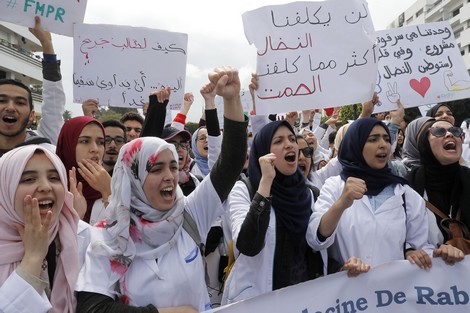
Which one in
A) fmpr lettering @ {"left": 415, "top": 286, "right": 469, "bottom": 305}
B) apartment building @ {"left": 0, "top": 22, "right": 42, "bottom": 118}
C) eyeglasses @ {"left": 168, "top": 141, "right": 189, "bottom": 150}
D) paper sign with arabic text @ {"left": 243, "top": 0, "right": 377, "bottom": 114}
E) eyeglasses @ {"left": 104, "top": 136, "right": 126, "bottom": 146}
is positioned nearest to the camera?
fmpr lettering @ {"left": 415, "top": 286, "right": 469, "bottom": 305}

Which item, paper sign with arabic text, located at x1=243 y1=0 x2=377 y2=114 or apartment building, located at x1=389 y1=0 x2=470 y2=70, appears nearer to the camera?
paper sign with arabic text, located at x1=243 y1=0 x2=377 y2=114

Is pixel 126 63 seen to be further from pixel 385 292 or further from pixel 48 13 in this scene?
pixel 385 292

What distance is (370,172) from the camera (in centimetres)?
265

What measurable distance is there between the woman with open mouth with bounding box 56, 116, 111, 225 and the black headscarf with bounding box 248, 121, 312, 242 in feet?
3.16

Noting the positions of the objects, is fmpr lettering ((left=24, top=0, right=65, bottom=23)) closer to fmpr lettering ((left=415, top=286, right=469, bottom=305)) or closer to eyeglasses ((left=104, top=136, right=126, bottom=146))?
eyeglasses ((left=104, top=136, right=126, bottom=146))

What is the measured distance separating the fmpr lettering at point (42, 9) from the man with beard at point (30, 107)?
0.08 metres

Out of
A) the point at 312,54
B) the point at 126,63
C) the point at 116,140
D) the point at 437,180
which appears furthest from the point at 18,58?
the point at 437,180

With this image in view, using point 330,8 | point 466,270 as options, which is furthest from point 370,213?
point 330,8

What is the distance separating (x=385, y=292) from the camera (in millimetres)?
2279

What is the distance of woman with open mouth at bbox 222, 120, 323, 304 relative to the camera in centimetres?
231

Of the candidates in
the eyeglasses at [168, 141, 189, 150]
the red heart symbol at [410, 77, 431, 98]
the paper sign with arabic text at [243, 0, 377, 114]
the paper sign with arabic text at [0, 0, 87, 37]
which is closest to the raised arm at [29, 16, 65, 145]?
the paper sign with arabic text at [0, 0, 87, 37]

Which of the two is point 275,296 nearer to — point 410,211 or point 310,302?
point 310,302

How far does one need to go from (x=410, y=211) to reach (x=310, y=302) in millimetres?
832

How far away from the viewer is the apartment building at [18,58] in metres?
32.2
